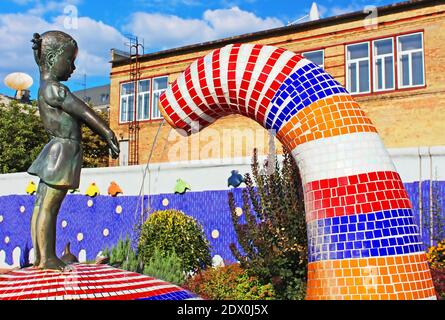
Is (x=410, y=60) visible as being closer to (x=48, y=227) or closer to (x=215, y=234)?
(x=215, y=234)

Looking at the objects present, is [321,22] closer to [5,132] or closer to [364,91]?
[364,91]

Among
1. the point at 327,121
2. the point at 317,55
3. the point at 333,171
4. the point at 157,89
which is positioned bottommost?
the point at 333,171

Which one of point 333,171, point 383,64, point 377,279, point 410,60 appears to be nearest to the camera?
point 377,279

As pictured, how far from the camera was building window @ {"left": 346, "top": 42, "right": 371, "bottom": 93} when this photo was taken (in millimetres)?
16939

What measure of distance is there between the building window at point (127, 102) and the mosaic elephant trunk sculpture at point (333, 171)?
18.9m

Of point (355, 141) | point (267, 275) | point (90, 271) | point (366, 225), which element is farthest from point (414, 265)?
point (267, 275)

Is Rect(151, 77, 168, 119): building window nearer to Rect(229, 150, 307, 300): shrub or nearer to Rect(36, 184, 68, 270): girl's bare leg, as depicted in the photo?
Rect(229, 150, 307, 300): shrub

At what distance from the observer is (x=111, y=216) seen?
1148 cm

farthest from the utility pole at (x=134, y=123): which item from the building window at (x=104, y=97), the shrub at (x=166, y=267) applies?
the building window at (x=104, y=97)

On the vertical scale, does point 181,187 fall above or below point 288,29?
below

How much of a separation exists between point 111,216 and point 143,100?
1105 centimetres

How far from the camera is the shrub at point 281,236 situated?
6.02 metres

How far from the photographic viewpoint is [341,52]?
56.4 ft

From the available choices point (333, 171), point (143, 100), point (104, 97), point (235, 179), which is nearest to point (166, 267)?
point (235, 179)
